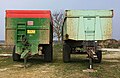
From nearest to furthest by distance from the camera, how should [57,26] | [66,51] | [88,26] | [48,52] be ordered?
[88,26] < [66,51] < [48,52] < [57,26]

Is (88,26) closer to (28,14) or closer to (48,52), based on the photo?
(48,52)

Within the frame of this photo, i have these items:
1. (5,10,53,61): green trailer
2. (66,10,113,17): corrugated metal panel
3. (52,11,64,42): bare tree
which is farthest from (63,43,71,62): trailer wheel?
(52,11,64,42): bare tree

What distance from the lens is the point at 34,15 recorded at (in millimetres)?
16703

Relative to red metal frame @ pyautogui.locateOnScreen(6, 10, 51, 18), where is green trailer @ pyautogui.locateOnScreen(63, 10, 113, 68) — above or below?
below

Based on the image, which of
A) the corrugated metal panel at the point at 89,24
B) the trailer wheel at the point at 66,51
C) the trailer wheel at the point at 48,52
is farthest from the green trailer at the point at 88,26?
the trailer wheel at the point at 48,52

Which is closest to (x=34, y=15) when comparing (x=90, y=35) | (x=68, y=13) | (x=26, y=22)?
(x=26, y=22)

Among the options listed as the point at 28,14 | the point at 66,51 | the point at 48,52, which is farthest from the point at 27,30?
the point at 66,51

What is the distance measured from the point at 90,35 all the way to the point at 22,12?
3.70m

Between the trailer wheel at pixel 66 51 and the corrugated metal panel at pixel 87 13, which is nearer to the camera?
the corrugated metal panel at pixel 87 13

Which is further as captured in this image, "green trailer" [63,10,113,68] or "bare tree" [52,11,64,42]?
"bare tree" [52,11,64,42]

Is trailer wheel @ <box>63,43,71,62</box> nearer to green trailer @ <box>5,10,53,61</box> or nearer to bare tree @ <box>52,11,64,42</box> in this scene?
green trailer @ <box>5,10,53,61</box>

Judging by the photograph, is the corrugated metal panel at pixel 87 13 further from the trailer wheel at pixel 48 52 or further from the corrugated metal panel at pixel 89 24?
the trailer wheel at pixel 48 52

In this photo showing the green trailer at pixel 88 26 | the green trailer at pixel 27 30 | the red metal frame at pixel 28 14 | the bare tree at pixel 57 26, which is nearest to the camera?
the green trailer at pixel 88 26

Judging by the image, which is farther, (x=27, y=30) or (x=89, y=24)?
(x=27, y=30)
